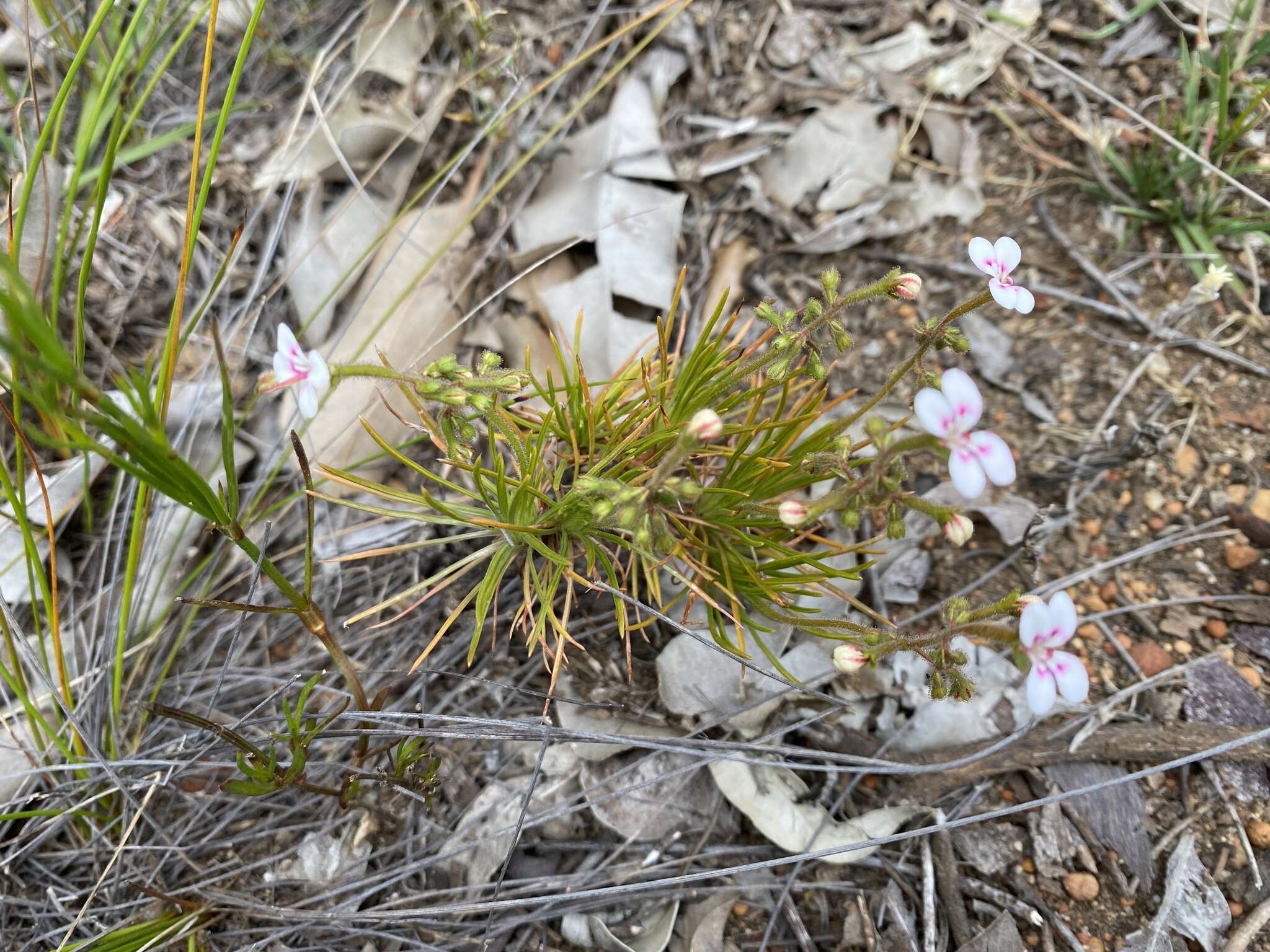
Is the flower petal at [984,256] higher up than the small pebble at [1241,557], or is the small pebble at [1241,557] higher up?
the flower petal at [984,256]

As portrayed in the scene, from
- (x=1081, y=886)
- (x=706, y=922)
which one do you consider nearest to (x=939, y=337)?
(x=1081, y=886)

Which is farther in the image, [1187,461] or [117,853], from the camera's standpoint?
[1187,461]

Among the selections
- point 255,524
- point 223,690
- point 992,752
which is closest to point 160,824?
point 223,690

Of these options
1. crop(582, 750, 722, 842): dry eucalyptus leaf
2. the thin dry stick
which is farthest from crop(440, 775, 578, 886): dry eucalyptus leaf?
the thin dry stick

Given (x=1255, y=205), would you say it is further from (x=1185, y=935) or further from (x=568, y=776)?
(x=568, y=776)

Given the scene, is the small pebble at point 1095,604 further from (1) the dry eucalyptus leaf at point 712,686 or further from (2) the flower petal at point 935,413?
(2) the flower petal at point 935,413

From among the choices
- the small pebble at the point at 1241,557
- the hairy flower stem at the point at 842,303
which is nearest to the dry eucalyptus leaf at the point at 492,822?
the hairy flower stem at the point at 842,303

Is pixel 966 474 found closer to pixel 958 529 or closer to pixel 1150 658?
pixel 958 529
